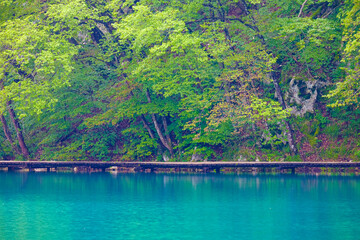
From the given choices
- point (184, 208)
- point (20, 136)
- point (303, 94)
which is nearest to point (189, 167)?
point (303, 94)

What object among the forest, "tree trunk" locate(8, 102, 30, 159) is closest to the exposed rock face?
the forest

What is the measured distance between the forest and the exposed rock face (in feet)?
0.18

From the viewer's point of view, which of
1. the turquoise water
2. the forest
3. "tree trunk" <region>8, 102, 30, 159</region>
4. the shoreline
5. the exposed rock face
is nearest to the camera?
the turquoise water

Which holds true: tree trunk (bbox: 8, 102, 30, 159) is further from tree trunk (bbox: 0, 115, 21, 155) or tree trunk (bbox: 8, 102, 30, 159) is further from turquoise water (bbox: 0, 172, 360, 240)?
turquoise water (bbox: 0, 172, 360, 240)

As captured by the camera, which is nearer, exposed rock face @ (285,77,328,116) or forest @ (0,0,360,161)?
forest @ (0,0,360,161)

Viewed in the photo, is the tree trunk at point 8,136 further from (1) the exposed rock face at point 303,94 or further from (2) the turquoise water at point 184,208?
(1) the exposed rock face at point 303,94

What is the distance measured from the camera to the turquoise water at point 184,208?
42.3ft

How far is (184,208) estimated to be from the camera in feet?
54.4

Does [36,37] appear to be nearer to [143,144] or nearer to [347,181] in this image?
[143,144]

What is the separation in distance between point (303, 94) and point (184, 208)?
13448 millimetres

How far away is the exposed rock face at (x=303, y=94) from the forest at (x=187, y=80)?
6 cm

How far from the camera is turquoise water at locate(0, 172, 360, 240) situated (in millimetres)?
12906

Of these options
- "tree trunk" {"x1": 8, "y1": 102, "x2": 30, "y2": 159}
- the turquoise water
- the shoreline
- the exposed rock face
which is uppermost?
the exposed rock face

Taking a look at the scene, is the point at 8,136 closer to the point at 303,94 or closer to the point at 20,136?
the point at 20,136
